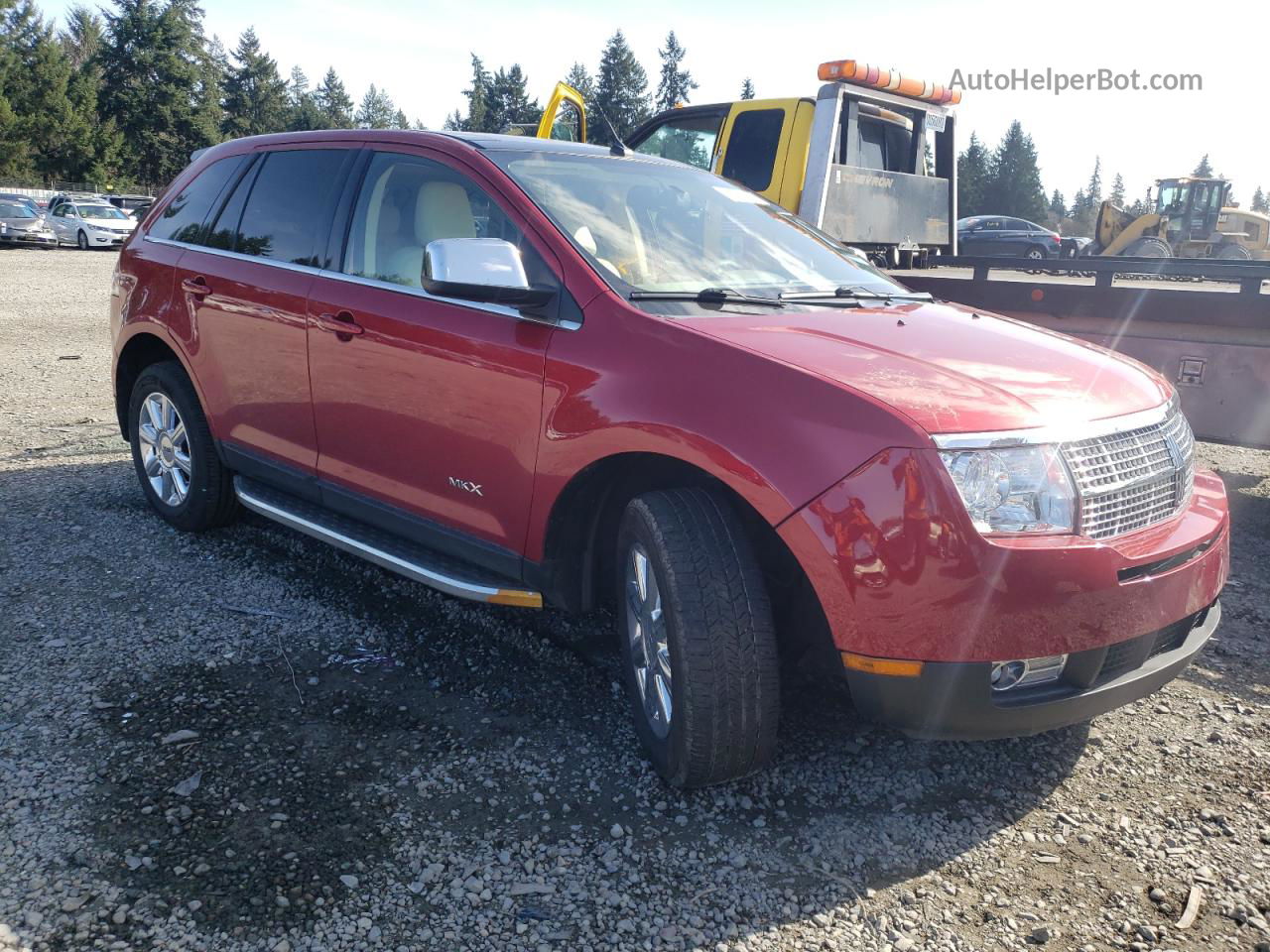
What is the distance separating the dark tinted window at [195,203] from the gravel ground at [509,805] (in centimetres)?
174

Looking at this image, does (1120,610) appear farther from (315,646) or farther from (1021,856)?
(315,646)

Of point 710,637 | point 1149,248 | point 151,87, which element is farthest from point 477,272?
point 151,87

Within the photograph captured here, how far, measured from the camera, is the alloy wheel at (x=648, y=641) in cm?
300

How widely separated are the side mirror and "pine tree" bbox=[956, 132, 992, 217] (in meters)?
78.9

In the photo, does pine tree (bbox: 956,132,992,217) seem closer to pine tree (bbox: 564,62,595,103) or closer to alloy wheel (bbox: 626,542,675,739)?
pine tree (bbox: 564,62,595,103)

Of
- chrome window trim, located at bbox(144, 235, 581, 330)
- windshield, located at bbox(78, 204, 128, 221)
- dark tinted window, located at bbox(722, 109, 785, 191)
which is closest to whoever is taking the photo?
chrome window trim, located at bbox(144, 235, 581, 330)

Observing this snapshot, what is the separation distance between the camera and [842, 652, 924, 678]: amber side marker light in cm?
254

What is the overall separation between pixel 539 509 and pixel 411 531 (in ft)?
2.32

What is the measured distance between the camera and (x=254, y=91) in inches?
A: 3140

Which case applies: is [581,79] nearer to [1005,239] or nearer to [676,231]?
[1005,239]

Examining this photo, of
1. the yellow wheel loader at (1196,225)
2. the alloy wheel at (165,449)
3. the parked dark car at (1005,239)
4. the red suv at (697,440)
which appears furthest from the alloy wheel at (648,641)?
the parked dark car at (1005,239)

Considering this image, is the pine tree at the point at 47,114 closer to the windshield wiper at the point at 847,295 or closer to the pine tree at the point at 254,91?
the pine tree at the point at 254,91

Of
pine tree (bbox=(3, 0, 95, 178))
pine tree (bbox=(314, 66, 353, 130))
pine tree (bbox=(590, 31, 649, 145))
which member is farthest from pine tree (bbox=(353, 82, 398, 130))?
pine tree (bbox=(3, 0, 95, 178))

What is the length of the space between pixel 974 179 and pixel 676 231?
81.2 m
